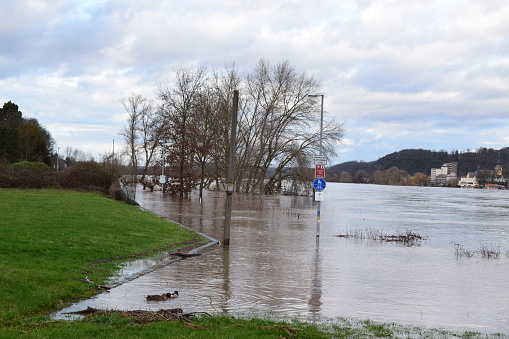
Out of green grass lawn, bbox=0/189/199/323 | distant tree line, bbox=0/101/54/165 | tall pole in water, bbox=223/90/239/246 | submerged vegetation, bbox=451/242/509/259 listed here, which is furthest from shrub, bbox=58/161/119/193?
submerged vegetation, bbox=451/242/509/259

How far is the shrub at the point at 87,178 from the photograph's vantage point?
4525 centimetres

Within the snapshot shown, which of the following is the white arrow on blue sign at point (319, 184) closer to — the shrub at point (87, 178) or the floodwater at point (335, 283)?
the floodwater at point (335, 283)

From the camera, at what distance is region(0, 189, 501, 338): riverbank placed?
7.02m

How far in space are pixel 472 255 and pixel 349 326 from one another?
44.1 feet

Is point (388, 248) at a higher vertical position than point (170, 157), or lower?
lower

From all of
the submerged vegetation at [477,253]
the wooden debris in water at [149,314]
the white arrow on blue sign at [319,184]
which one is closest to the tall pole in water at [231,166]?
the white arrow on blue sign at [319,184]

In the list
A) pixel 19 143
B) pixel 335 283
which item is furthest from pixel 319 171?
pixel 19 143

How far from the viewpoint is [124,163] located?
348 ft

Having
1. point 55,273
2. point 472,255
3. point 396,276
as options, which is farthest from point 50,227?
point 472,255

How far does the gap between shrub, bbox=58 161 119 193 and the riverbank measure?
89.8 feet

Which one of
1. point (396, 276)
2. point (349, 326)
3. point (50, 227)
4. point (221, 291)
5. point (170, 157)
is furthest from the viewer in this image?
point (170, 157)

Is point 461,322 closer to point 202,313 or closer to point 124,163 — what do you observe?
point 202,313

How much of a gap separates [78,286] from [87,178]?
38.4m

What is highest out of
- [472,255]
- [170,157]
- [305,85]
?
[305,85]
